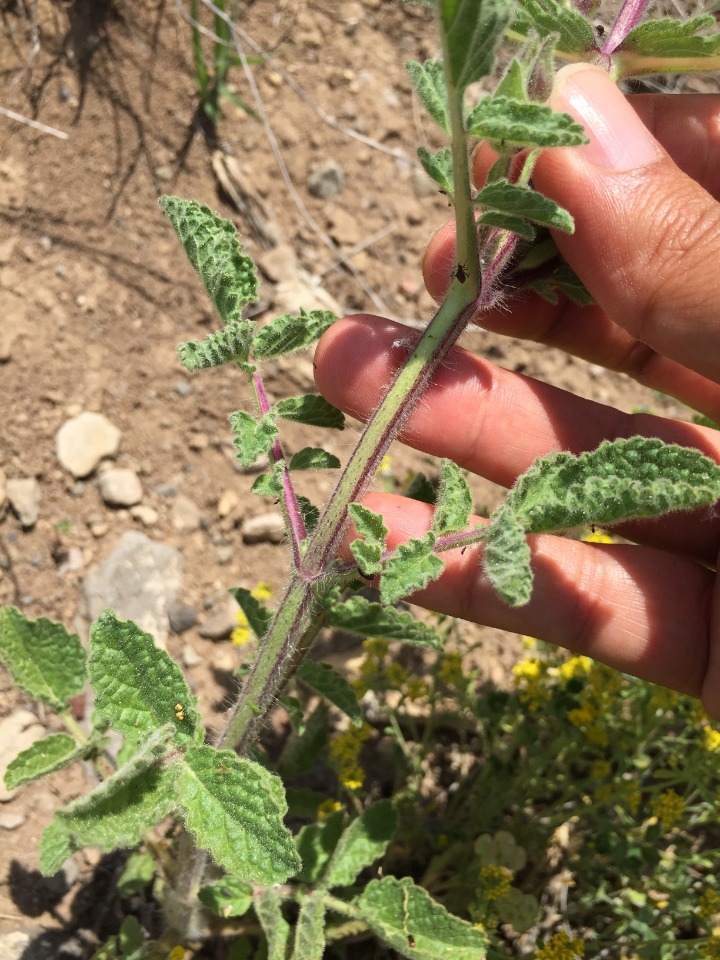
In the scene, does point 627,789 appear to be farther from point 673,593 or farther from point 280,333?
point 280,333

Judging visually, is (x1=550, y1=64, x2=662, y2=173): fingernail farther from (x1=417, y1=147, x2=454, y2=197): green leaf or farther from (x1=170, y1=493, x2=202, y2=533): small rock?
(x1=170, y1=493, x2=202, y2=533): small rock

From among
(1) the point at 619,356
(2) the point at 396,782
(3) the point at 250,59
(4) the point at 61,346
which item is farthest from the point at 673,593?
(3) the point at 250,59

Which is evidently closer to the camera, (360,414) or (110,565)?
(360,414)

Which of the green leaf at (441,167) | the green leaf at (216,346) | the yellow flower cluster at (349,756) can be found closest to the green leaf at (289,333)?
the green leaf at (216,346)

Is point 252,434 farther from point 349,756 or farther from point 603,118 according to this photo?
point 349,756

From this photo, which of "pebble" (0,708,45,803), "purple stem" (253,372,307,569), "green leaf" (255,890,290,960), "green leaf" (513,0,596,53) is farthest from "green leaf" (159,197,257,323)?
"pebble" (0,708,45,803)
